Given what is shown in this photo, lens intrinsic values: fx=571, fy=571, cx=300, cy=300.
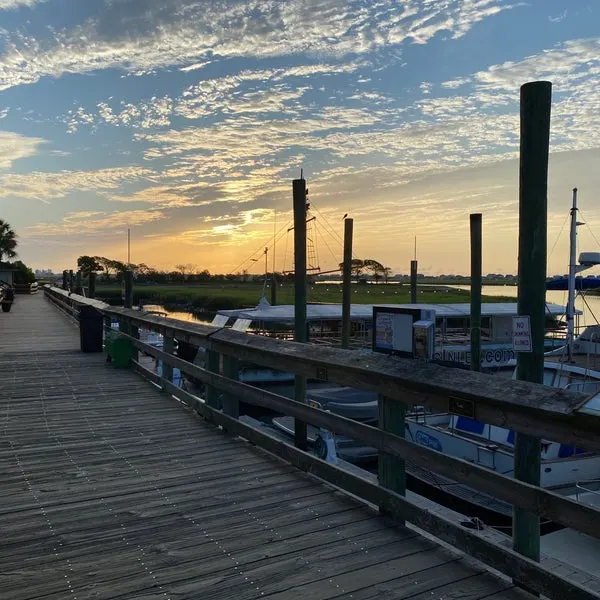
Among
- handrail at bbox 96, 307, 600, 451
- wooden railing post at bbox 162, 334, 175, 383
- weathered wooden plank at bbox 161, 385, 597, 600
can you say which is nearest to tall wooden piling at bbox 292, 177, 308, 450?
wooden railing post at bbox 162, 334, 175, 383

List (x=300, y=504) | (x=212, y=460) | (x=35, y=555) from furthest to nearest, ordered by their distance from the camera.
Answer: (x=212, y=460) < (x=300, y=504) < (x=35, y=555)

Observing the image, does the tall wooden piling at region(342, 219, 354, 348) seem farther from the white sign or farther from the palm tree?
the palm tree

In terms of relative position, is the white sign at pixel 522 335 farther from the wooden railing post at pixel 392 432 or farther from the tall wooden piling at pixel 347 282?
the tall wooden piling at pixel 347 282

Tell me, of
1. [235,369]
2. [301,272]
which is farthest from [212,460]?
[301,272]

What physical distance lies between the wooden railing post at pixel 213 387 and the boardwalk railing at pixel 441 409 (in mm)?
627

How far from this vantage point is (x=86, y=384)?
31.1 ft

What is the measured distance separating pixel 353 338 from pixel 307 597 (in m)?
24.1

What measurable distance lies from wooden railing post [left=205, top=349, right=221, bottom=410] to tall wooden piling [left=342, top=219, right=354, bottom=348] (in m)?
14.9

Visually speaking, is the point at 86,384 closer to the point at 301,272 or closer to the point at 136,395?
the point at 136,395

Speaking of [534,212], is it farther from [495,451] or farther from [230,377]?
[495,451]

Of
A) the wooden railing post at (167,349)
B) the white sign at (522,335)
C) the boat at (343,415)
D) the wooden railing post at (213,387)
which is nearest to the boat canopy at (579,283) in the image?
the boat at (343,415)

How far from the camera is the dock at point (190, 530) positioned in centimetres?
300

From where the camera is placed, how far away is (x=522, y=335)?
3461mm

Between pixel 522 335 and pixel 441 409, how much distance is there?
0.72 metres
